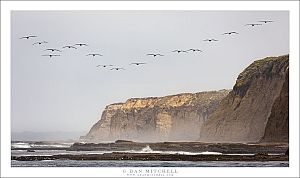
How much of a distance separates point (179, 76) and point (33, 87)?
0.93m

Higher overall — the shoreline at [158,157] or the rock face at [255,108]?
the rock face at [255,108]

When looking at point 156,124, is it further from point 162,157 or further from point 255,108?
point 255,108

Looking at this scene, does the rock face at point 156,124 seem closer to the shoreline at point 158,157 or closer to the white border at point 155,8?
the shoreline at point 158,157

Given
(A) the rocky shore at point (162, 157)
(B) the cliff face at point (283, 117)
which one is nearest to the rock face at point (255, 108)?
(B) the cliff face at point (283, 117)

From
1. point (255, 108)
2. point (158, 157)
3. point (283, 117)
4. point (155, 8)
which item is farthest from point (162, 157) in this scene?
point (155, 8)

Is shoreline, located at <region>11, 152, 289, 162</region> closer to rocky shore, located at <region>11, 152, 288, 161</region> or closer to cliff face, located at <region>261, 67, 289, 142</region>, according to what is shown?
rocky shore, located at <region>11, 152, 288, 161</region>

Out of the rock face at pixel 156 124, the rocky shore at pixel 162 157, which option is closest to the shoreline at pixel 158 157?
the rocky shore at pixel 162 157

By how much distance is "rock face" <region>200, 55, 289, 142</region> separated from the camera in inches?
1443

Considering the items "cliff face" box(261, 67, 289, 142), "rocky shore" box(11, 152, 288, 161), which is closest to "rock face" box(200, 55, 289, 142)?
"cliff face" box(261, 67, 289, 142)

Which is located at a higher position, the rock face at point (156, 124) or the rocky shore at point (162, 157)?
the rock face at point (156, 124)

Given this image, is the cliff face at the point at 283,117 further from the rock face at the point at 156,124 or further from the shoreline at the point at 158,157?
the rock face at the point at 156,124

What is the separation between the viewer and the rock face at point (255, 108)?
120 feet

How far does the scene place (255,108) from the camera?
120 ft

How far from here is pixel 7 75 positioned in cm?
3666
